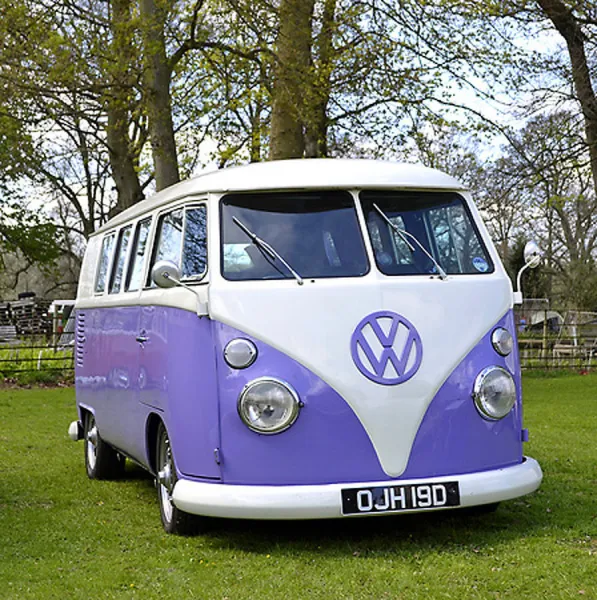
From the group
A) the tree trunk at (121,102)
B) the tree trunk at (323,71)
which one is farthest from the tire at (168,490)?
the tree trunk at (121,102)

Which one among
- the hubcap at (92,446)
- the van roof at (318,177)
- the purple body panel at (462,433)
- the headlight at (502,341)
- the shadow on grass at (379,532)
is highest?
the van roof at (318,177)

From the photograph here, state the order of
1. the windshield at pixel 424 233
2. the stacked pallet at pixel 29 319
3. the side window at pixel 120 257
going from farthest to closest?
Result: the stacked pallet at pixel 29 319, the side window at pixel 120 257, the windshield at pixel 424 233

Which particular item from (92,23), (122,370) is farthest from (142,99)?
(122,370)

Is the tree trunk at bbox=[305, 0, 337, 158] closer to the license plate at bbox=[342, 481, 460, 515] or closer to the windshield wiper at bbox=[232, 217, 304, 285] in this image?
the windshield wiper at bbox=[232, 217, 304, 285]

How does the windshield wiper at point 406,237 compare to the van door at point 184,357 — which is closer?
the van door at point 184,357

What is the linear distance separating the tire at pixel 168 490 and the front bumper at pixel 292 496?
0.41 metres

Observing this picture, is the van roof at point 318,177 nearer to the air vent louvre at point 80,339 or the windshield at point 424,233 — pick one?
the windshield at point 424,233

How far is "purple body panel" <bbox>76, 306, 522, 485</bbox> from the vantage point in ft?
20.9

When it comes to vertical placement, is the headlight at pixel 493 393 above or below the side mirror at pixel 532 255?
below

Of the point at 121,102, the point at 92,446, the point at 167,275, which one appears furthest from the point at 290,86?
the point at 167,275

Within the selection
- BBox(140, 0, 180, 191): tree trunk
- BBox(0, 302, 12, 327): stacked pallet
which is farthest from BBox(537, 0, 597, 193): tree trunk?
BBox(0, 302, 12, 327): stacked pallet

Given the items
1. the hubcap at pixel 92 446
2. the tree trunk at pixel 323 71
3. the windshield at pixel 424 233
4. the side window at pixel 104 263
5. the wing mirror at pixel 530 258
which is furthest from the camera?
the tree trunk at pixel 323 71

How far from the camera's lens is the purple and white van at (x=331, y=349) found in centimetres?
638

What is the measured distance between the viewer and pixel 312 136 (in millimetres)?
21516
